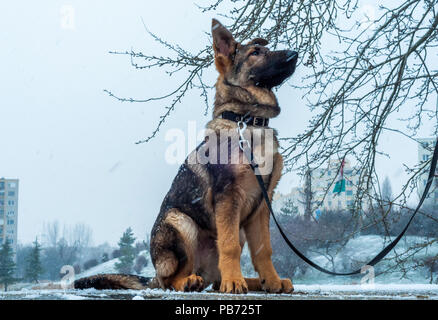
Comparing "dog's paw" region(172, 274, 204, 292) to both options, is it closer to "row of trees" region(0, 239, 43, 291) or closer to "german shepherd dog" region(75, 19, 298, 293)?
"german shepherd dog" region(75, 19, 298, 293)

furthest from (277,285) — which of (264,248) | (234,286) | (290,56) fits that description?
(290,56)

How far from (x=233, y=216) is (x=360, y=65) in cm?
357

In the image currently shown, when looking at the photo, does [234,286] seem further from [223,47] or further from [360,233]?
[360,233]

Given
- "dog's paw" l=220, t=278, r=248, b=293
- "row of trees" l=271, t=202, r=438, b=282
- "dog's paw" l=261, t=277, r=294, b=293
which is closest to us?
"dog's paw" l=220, t=278, r=248, b=293

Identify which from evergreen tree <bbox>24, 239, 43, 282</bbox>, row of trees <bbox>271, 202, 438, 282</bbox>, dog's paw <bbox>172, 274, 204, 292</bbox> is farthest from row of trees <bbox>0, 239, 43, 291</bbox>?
dog's paw <bbox>172, 274, 204, 292</bbox>

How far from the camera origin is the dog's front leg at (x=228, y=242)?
11.3 feet

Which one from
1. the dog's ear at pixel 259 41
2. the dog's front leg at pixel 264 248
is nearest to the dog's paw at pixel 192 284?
the dog's front leg at pixel 264 248

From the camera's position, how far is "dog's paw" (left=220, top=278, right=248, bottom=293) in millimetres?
3350

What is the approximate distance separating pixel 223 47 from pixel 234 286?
76.2 inches

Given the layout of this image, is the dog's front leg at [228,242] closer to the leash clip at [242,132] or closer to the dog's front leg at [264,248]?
the dog's front leg at [264,248]

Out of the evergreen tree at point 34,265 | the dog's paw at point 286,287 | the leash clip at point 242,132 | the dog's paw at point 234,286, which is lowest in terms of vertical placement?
the evergreen tree at point 34,265

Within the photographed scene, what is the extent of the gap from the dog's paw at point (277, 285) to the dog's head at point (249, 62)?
158cm

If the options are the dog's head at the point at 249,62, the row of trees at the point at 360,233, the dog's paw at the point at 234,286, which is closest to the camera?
the dog's paw at the point at 234,286

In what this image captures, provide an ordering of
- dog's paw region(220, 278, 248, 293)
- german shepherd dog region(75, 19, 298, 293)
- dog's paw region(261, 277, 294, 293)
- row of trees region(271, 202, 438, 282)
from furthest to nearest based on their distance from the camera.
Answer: row of trees region(271, 202, 438, 282) < dog's paw region(261, 277, 294, 293) < german shepherd dog region(75, 19, 298, 293) < dog's paw region(220, 278, 248, 293)
